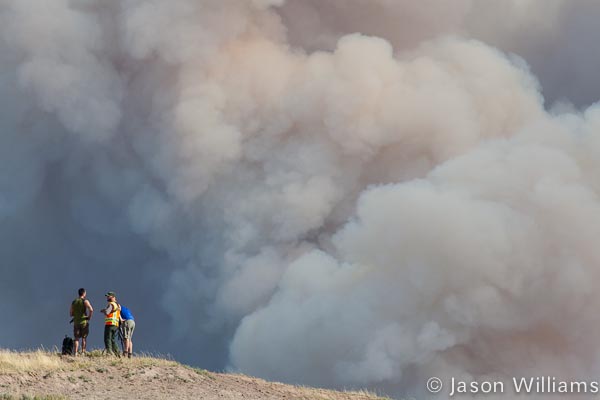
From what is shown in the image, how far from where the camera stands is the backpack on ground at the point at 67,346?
43.2 m

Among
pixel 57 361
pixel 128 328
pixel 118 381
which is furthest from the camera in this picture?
pixel 128 328

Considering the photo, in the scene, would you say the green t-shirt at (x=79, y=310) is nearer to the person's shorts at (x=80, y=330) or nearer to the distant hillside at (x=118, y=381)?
the person's shorts at (x=80, y=330)

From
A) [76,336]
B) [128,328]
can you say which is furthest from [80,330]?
[128,328]

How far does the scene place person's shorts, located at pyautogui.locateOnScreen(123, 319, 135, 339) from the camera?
43.4m

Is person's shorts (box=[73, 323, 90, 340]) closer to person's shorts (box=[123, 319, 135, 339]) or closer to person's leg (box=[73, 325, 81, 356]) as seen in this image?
person's leg (box=[73, 325, 81, 356])

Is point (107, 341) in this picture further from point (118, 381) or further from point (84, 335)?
point (118, 381)

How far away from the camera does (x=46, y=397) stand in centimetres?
3553

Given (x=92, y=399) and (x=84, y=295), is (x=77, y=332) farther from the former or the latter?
(x=92, y=399)

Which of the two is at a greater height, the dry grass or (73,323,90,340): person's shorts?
(73,323,90,340): person's shorts

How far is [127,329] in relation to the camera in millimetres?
43562

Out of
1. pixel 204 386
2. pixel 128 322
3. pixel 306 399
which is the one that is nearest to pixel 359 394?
pixel 306 399

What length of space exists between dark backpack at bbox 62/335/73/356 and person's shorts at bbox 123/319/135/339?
104 inches

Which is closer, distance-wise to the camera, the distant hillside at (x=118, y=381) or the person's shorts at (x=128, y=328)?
the distant hillside at (x=118, y=381)

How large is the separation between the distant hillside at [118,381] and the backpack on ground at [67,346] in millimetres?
452
